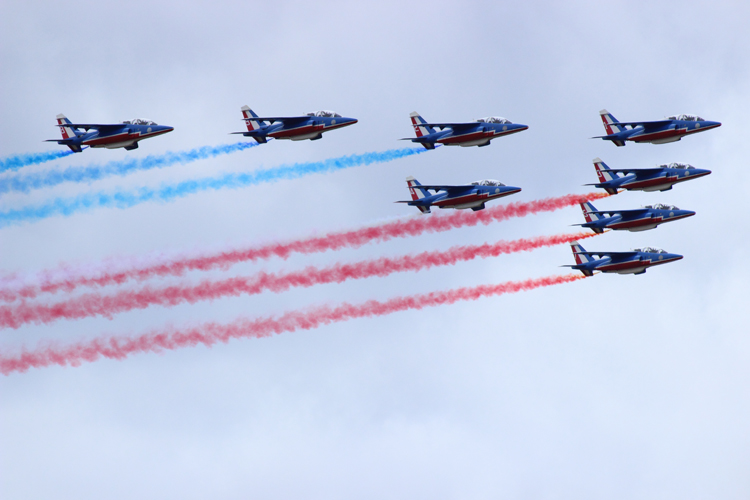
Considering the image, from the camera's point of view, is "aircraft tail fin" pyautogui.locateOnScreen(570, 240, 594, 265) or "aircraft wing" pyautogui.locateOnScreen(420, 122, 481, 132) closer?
"aircraft wing" pyautogui.locateOnScreen(420, 122, 481, 132)

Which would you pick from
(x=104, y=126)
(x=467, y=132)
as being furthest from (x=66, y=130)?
(x=467, y=132)

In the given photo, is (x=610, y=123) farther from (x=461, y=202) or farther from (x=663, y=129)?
(x=461, y=202)

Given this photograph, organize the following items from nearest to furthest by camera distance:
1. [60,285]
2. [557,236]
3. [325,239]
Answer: [60,285] < [325,239] < [557,236]

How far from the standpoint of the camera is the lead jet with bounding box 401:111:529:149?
92375 mm

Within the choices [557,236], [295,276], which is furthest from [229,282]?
[557,236]

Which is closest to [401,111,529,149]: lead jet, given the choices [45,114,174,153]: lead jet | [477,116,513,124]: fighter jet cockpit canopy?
[477,116,513,124]: fighter jet cockpit canopy

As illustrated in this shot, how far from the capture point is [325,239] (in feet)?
305

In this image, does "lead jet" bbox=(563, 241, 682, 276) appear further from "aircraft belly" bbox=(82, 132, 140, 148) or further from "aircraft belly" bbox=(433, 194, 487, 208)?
"aircraft belly" bbox=(82, 132, 140, 148)

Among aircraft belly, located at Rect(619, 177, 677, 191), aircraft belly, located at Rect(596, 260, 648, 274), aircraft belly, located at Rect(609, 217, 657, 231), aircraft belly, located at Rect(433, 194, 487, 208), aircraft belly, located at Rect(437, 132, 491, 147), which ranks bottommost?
aircraft belly, located at Rect(596, 260, 648, 274)

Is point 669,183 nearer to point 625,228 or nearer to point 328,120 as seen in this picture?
point 625,228

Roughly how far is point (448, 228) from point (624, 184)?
1592 cm

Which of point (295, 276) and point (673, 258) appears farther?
point (673, 258)

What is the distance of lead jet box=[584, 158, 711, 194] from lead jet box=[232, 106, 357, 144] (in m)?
23.7

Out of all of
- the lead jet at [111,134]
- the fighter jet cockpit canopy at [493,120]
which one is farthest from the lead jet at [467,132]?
the lead jet at [111,134]
